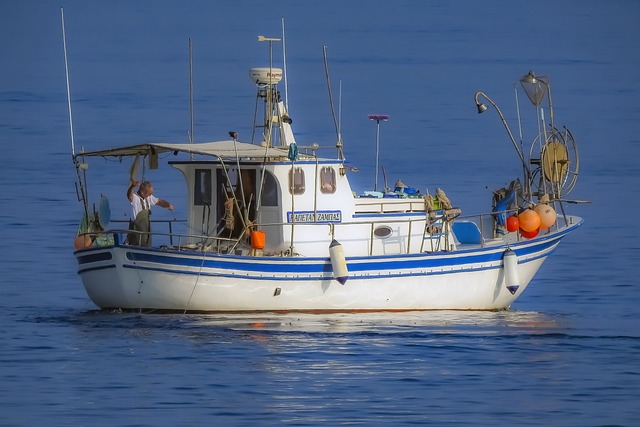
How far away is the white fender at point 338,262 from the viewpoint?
29.3 m

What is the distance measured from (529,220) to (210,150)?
6.69m

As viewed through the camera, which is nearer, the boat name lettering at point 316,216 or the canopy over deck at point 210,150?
the canopy over deck at point 210,150

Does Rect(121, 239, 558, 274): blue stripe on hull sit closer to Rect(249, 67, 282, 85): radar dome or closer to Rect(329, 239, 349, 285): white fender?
Rect(329, 239, 349, 285): white fender

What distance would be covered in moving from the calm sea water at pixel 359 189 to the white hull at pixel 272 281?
333mm

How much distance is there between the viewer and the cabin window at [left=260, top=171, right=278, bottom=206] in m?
30.1

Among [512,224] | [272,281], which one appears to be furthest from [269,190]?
[512,224]

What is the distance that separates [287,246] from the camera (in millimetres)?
29953

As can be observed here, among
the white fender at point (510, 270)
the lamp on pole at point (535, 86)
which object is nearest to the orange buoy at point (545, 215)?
the white fender at point (510, 270)

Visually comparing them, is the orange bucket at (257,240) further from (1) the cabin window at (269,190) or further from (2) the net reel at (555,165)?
(2) the net reel at (555,165)

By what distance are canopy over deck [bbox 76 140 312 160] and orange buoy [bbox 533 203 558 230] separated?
541 centimetres

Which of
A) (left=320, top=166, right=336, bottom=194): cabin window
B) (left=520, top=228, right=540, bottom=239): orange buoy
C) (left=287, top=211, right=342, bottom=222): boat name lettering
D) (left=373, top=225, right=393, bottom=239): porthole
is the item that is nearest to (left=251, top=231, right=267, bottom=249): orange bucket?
(left=287, top=211, right=342, bottom=222): boat name lettering

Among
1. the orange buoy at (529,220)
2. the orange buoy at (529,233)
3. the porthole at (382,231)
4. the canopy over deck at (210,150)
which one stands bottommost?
the orange buoy at (529,233)

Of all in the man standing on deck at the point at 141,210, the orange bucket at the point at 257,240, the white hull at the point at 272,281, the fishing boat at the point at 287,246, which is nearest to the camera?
the white hull at the point at 272,281

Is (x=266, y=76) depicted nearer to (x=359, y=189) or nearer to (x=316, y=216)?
(x=316, y=216)
